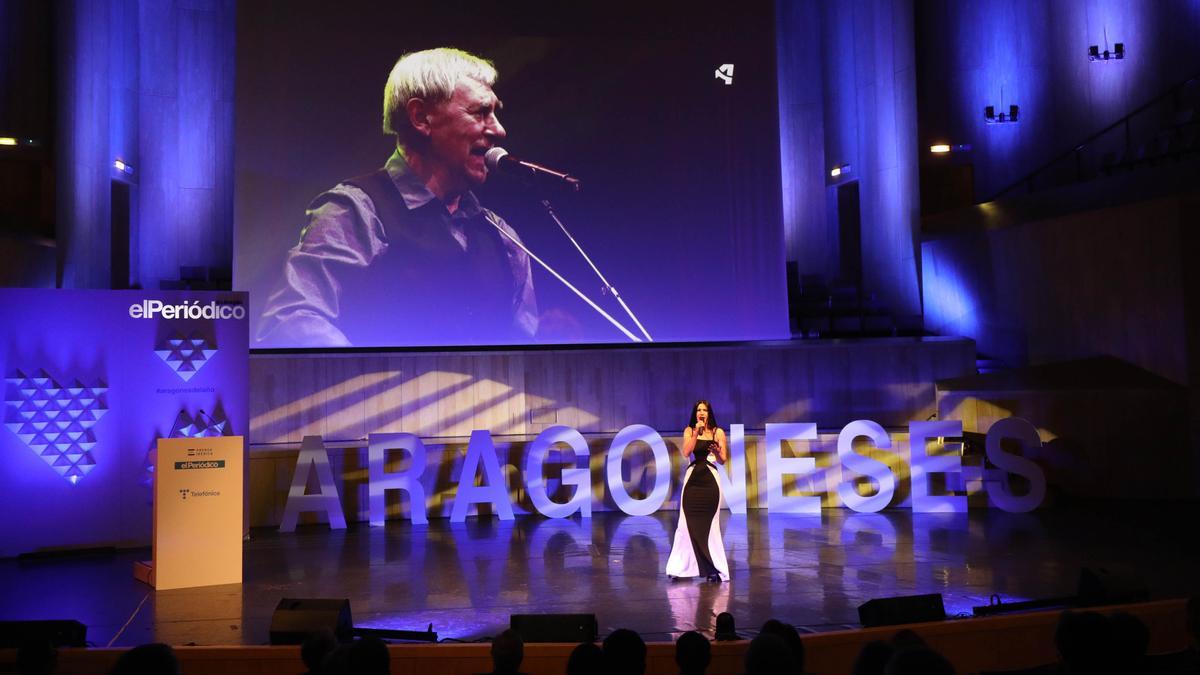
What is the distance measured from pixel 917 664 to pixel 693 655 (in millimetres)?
919

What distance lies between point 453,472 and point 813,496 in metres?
4.05

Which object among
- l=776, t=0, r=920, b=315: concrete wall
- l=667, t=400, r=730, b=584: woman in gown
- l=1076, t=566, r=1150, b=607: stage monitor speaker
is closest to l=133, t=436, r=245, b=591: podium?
l=667, t=400, r=730, b=584: woman in gown

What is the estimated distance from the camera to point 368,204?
14102mm

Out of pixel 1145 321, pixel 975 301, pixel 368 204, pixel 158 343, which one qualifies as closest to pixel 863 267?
pixel 975 301

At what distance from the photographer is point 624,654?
307cm

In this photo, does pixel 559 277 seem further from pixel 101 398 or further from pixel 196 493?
pixel 196 493

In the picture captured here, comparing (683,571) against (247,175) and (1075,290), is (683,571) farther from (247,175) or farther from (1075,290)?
(247,175)

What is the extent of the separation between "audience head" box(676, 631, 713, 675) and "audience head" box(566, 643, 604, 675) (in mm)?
345

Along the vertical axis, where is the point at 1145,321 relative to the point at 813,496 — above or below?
above

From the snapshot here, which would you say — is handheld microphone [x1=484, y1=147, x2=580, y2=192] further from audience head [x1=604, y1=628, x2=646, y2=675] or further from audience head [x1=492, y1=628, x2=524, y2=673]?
audience head [x1=604, y1=628, x2=646, y2=675]

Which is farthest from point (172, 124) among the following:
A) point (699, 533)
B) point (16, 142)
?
point (699, 533)

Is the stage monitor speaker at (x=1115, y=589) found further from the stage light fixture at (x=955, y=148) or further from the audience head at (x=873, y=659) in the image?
the stage light fixture at (x=955, y=148)

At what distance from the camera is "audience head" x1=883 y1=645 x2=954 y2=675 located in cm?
244

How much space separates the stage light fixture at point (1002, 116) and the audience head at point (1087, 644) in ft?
52.8
